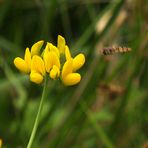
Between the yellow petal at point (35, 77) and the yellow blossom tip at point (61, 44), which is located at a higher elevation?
the yellow blossom tip at point (61, 44)

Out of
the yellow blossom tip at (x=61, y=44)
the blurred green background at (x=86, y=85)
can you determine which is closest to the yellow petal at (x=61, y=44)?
the yellow blossom tip at (x=61, y=44)

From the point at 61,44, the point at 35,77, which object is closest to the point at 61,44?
the point at 61,44

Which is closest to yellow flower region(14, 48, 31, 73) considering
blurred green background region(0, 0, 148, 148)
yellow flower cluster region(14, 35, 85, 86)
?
yellow flower cluster region(14, 35, 85, 86)

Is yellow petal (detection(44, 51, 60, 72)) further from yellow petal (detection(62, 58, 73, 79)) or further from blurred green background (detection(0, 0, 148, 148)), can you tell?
blurred green background (detection(0, 0, 148, 148))

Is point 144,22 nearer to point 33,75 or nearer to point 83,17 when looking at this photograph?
point 83,17

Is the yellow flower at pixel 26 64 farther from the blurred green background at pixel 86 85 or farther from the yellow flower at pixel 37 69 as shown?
the blurred green background at pixel 86 85

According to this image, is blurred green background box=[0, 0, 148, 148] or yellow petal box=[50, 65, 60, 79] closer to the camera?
yellow petal box=[50, 65, 60, 79]
